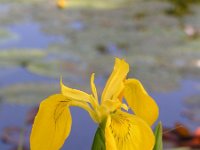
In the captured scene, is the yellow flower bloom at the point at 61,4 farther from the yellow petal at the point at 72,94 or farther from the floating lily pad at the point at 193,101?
the yellow petal at the point at 72,94

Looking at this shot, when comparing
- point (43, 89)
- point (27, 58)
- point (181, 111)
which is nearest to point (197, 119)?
point (181, 111)

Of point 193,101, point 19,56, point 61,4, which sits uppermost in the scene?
point 61,4

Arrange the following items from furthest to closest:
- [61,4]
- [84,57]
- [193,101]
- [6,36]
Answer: [61,4] → [6,36] → [84,57] → [193,101]

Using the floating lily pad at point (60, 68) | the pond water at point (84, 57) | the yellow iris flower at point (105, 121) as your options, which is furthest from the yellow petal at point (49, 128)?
the floating lily pad at point (60, 68)

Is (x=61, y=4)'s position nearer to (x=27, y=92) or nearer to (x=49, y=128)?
(x=27, y=92)

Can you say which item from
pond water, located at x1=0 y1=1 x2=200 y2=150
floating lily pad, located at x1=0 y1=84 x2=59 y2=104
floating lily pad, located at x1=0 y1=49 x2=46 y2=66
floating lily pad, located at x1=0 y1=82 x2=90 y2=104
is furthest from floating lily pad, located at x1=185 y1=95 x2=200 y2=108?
floating lily pad, located at x1=0 y1=49 x2=46 y2=66

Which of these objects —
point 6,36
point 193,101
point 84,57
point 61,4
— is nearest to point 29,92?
point 84,57

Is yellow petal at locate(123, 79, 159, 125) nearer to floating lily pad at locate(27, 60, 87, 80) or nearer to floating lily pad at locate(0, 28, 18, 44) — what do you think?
floating lily pad at locate(27, 60, 87, 80)
